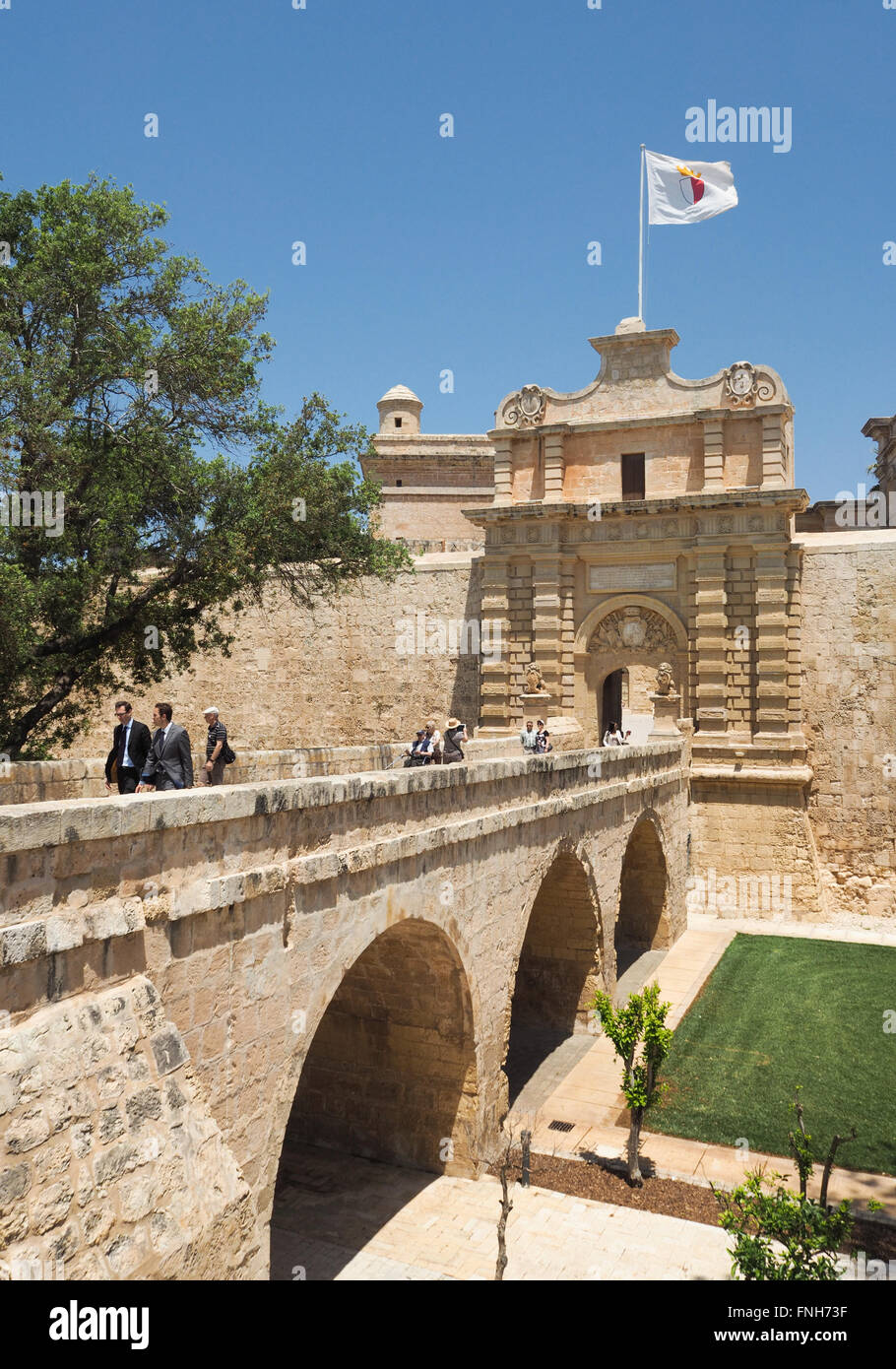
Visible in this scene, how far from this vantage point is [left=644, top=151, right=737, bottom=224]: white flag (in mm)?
21000

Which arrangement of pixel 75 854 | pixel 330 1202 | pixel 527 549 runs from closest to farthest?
pixel 75 854, pixel 330 1202, pixel 527 549

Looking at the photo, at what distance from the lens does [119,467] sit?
1307 centimetres

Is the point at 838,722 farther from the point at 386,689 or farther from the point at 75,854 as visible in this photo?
the point at 75,854

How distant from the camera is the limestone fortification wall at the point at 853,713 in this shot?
781 inches

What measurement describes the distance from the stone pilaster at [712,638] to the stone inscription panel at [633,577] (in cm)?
82

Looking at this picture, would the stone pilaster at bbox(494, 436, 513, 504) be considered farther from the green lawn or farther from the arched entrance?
the green lawn

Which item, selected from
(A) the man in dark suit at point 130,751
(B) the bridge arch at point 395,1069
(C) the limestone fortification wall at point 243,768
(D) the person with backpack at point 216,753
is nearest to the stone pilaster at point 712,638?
(C) the limestone fortification wall at point 243,768

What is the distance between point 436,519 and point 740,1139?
2330 centimetres

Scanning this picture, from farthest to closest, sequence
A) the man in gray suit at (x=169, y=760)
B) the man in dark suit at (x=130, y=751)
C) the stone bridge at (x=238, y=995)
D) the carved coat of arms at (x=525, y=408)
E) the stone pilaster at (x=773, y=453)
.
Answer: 1. the carved coat of arms at (x=525, y=408)
2. the stone pilaster at (x=773, y=453)
3. the man in dark suit at (x=130, y=751)
4. the man in gray suit at (x=169, y=760)
5. the stone bridge at (x=238, y=995)

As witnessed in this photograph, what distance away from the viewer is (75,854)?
469 cm

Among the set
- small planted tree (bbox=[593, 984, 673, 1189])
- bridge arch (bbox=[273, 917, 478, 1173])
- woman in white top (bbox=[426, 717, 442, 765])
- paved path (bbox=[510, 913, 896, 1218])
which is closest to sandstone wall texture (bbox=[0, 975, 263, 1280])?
bridge arch (bbox=[273, 917, 478, 1173])

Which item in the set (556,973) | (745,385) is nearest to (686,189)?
(745,385)

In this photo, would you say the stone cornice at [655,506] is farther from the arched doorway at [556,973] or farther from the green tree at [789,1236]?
the green tree at [789,1236]

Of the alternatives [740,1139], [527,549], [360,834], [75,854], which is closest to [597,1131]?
[740,1139]
